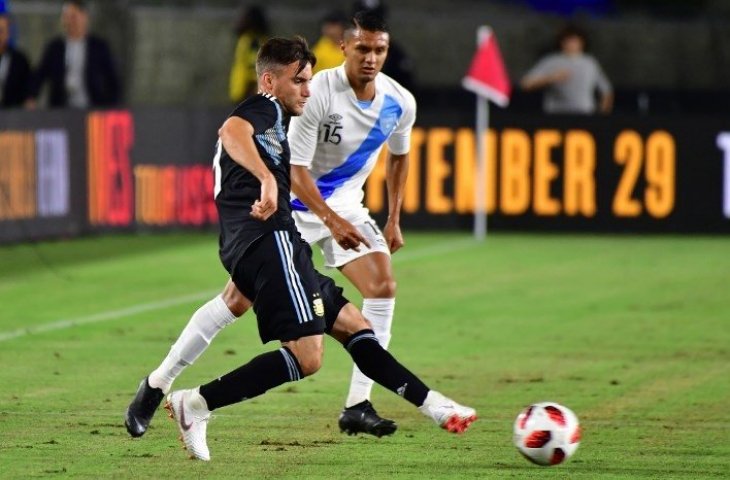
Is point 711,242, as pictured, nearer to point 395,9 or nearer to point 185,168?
point 185,168

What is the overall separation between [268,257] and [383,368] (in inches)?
32.0

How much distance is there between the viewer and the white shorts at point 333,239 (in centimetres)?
927

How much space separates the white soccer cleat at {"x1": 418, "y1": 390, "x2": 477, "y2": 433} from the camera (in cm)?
820

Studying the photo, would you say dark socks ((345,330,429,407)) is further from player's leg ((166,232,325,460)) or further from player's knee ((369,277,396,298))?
player's knee ((369,277,396,298))

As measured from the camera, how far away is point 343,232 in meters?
8.80

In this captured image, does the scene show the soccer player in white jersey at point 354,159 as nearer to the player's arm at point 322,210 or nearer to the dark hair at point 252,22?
the player's arm at point 322,210

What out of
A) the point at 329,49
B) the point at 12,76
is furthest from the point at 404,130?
the point at 12,76

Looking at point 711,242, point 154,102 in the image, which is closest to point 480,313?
point 711,242

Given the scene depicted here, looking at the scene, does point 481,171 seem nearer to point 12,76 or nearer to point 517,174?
point 517,174

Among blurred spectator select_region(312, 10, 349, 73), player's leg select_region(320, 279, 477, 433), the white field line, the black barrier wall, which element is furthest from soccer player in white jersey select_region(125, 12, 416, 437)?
the black barrier wall

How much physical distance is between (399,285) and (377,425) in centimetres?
735

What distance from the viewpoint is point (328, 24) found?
63.5ft

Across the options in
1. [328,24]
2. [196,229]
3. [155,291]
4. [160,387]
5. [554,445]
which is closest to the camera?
[554,445]

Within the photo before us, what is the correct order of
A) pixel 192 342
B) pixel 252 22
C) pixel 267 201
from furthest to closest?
pixel 252 22 → pixel 192 342 → pixel 267 201
